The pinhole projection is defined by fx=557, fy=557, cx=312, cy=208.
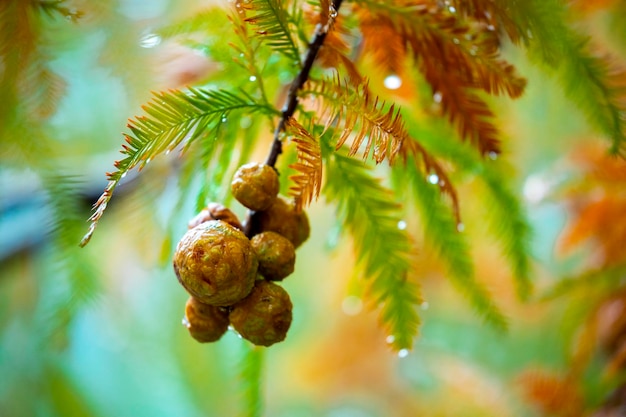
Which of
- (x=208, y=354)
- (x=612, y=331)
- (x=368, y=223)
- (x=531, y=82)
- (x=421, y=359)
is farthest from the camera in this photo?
(x=208, y=354)

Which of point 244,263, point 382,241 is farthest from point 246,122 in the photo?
point 244,263

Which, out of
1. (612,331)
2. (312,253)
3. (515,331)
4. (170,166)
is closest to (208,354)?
(312,253)

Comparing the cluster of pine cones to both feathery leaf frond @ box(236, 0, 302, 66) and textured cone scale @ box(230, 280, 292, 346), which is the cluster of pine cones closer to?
textured cone scale @ box(230, 280, 292, 346)

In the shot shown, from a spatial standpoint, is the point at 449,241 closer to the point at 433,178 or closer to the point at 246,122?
the point at 433,178

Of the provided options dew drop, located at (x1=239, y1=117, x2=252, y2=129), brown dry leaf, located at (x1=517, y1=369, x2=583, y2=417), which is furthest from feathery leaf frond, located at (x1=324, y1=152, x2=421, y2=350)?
brown dry leaf, located at (x1=517, y1=369, x2=583, y2=417)

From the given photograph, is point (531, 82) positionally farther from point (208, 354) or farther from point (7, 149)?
point (208, 354)

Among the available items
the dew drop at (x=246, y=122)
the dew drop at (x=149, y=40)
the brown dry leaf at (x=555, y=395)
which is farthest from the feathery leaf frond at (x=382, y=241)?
the brown dry leaf at (x=555, y=395)
